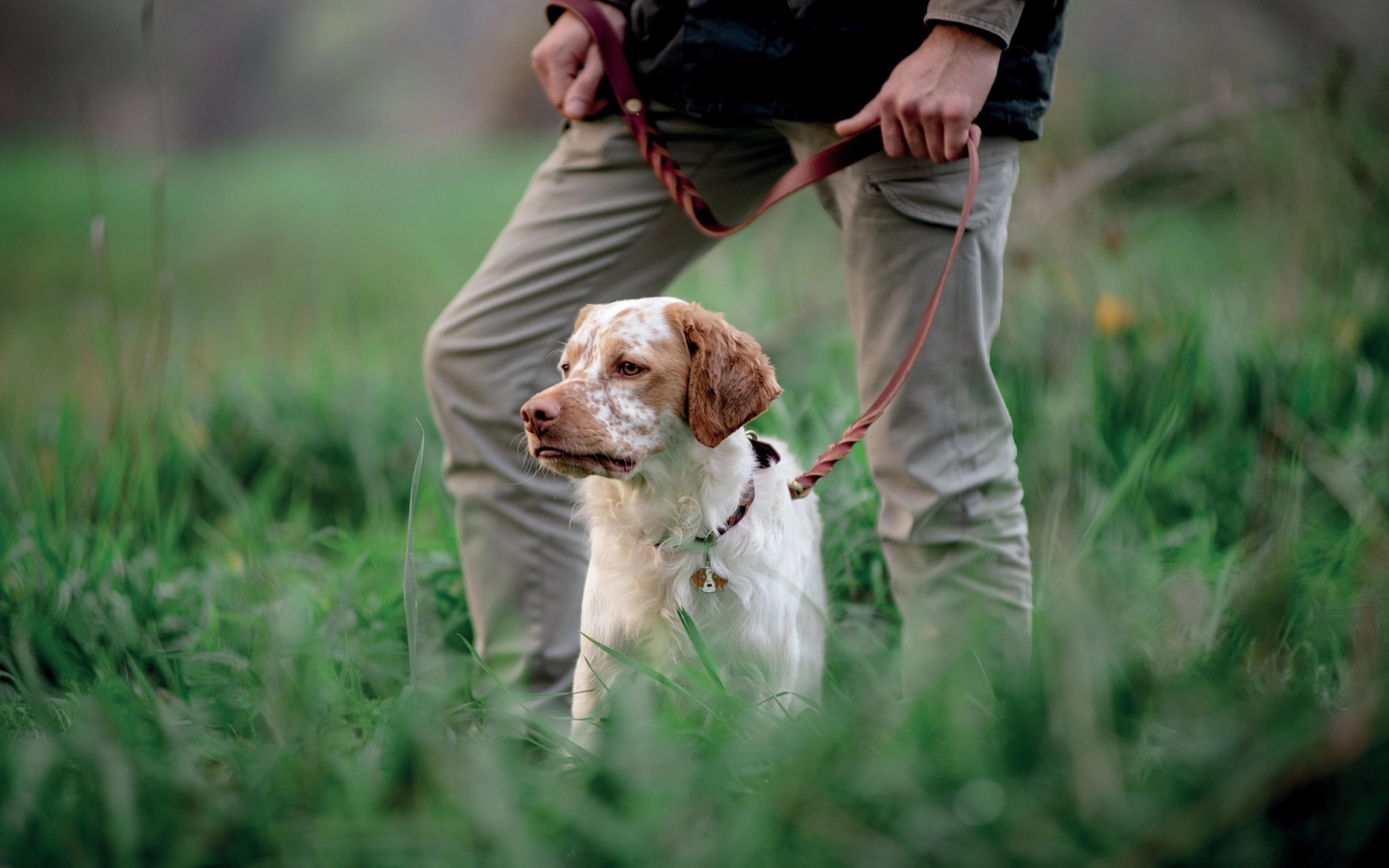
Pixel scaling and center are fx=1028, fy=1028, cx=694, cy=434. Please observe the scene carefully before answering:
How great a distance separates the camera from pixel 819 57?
2051 mm

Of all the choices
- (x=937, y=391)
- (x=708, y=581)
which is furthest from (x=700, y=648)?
(x=937, y=391)

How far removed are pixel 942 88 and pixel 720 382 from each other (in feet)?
2.27

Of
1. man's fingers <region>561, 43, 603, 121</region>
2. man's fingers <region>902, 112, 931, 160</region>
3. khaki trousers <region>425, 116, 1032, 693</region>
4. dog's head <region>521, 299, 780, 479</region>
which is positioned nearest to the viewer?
man's fingers <region>902, 112, 931, 160</region>

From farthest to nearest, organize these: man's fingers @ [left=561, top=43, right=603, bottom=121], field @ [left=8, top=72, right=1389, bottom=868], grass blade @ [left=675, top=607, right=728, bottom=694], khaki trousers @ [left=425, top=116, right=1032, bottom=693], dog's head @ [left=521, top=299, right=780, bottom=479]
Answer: man's fingers @ [left=561, top=43, right=603, bottom=121]
khaki trousers @ [left=425, top=116, right=1032, bottom=693]
dog's head @ [left=521, top=299, right=780, bottom=479]
grass blade @ [left=675, top=607, right=728, bottom=694]
field @ [left=8, top=72, right=1389, bottom=868]

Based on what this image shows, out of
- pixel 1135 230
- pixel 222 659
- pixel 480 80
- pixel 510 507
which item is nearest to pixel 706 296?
pixel 1135 230

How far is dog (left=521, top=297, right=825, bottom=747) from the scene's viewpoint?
2059 mm

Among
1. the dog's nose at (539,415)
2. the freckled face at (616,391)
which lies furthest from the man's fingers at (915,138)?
the dog's nose at (539,415)

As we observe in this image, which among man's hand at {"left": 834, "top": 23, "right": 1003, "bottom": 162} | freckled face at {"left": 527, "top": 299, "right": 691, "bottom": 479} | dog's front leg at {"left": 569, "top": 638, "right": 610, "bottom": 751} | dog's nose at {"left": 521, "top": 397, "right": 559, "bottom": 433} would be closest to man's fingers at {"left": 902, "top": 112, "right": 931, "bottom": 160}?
man's hand at {"left": 834, "top": 23, "right": 1003, "bottom": 162}

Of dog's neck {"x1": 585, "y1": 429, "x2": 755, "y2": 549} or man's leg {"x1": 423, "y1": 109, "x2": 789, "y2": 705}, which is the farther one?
man's leg {"x1": 423, "y1": 109, "x2": 789, "y2": 705}

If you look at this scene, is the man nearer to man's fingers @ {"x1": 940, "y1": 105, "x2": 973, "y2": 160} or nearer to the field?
man's fingers @ {"x1": 940, "y1": 105, "x2": 973, "y2": 160}

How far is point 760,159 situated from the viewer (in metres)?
2.37

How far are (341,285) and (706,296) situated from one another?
2293 millimetres

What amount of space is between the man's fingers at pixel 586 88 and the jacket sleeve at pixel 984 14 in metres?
0.77

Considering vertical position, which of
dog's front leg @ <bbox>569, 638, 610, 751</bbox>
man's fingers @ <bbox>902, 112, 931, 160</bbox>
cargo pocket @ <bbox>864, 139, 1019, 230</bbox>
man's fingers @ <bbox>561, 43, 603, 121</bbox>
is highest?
man's fingers @ <bbox>561, 43, 603, 121</bbox>
